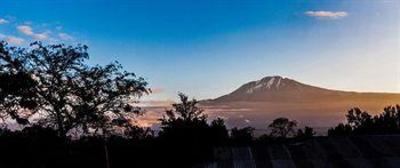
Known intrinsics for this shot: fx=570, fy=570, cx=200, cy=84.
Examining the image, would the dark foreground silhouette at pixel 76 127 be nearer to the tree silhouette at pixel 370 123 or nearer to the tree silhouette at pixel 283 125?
the tree silhouette at pixel 370 123

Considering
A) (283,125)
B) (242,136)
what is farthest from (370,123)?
(283,125)

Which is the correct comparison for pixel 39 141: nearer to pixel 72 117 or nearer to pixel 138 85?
pixel 72 117

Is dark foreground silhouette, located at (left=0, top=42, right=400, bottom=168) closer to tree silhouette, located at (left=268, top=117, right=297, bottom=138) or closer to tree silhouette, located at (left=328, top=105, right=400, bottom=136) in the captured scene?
tree silhouette, located at (left=328, top=105, right=400, bottom=136)

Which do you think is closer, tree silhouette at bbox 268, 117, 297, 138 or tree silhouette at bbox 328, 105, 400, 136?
tree silhouette at bbox 328, 105, 400, 136

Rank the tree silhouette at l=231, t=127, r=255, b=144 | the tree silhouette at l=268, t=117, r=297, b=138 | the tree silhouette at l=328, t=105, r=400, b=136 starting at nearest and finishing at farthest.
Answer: the tree silhouette at l=231, t=127, r=255, b=144, the tree silhouette at l=328, t=105, r=400, b=136, the tree silhouette at l=268, t=117, r=297, b=138

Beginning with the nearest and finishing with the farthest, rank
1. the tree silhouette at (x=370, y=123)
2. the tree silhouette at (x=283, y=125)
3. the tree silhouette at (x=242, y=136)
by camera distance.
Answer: the tree silhouette at (x=242, y=136) → the tree silhouette at (x=370, y=123) → the tree silhouette at (x=283, y=125)

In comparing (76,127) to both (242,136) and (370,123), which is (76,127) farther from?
(370,123)

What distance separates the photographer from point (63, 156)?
4988cm

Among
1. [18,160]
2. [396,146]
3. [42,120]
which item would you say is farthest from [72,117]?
[396,146]

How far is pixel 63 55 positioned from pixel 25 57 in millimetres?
3265

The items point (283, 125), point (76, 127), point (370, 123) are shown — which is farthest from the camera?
point (283, 125)

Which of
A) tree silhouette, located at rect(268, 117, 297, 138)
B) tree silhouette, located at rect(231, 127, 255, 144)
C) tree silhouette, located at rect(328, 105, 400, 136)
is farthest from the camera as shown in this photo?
tree silhouette, located at rect(268, 117, 297, 138)

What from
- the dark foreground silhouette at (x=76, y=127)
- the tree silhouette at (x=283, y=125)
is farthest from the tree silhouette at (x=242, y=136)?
the tree silhouette at (x=283, y=125)

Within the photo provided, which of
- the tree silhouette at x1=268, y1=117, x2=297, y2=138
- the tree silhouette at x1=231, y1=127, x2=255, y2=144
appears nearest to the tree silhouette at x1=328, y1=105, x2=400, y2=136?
the tree silhouette at x1=231, y1=127, x2=255, y2=144
